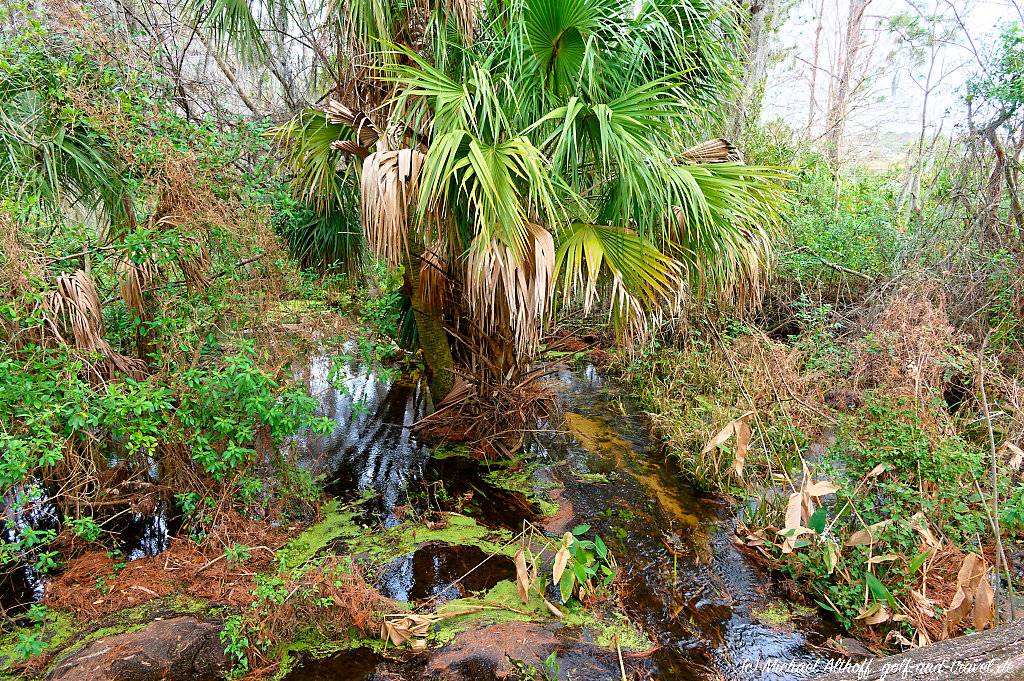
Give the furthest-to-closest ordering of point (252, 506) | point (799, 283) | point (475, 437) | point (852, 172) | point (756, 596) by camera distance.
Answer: point (852, 172) < point (799, 283) < point (475, 437) < point (252, 506) < point (756, 596)

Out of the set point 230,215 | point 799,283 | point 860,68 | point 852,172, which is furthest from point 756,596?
point 860,68

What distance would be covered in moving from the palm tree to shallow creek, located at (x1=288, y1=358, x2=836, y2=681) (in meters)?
1.28

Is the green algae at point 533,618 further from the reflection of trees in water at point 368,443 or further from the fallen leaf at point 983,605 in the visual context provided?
the fallen leaf at point 983,605

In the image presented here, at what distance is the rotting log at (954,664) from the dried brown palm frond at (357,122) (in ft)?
11.9

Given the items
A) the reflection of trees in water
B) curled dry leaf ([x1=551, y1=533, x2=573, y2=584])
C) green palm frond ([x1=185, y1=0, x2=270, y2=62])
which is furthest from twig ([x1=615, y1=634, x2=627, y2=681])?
green palm frond ([x1=185, y1=0, x2=270, y2=62])

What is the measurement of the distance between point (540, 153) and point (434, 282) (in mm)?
1455

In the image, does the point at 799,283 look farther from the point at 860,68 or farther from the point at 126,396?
the point at 860,68

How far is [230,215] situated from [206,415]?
1.21 metres

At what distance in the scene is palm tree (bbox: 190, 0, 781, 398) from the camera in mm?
3410

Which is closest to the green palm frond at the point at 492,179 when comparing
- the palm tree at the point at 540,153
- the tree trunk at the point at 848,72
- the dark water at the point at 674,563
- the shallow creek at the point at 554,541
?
the palm tree at the point at 540,153

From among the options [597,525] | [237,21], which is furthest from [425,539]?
[237,21]

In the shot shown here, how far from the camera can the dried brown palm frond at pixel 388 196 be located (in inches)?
130

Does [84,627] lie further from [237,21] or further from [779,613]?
[237,21]

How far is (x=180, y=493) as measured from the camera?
351cm
